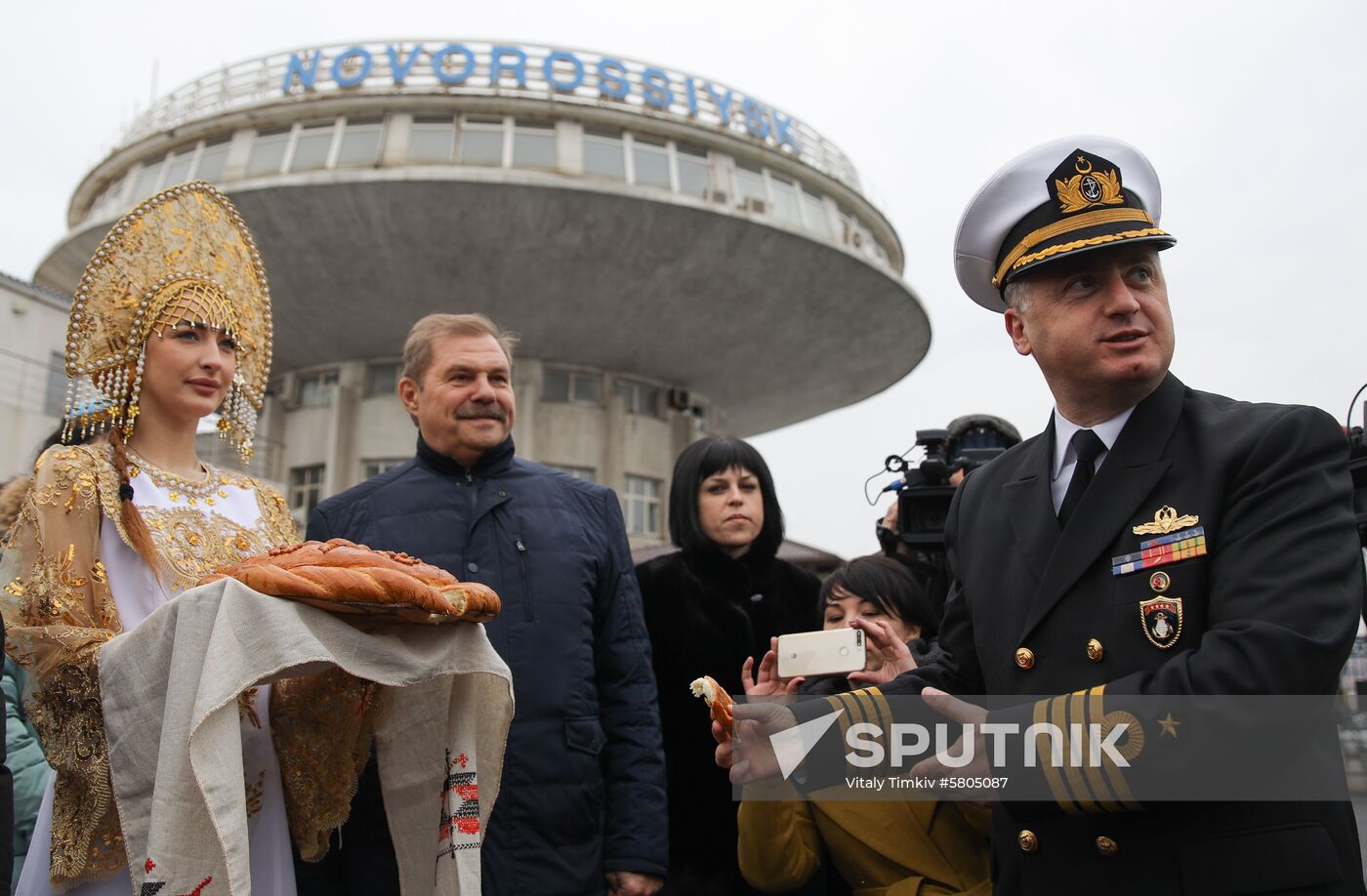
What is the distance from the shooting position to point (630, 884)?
3129 millimetres

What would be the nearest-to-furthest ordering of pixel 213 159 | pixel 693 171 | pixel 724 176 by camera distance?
pixel 213 159 → pixel 693 171 → pixel 724 176

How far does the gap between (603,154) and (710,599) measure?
1990 cm

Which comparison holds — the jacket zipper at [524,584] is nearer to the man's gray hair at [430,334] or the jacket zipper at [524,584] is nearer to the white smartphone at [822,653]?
the man's gray hair at [430,334]

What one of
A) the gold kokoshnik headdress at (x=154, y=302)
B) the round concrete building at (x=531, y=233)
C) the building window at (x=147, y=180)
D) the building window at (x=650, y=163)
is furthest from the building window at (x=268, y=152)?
the gold kokoshnik headdress at (x=154, y=302)

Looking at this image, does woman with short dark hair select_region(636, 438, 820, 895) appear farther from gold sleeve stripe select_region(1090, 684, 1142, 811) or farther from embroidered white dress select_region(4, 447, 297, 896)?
gold sleeve stripe select_region(1090, 684, 1142, 811)

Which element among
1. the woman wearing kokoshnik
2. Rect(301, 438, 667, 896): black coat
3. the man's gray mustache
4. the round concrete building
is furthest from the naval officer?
the round concrete building

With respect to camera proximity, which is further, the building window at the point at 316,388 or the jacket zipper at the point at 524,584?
the building window at the point at 316,388

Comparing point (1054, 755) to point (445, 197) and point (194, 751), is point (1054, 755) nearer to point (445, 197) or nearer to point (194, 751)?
point (194, 751)

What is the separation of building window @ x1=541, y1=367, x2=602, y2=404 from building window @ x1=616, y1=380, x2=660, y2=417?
652mm

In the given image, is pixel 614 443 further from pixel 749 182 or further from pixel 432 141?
pixel 432 141

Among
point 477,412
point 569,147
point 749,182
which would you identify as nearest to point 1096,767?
point 477,412

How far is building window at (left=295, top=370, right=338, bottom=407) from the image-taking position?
88.6 ft

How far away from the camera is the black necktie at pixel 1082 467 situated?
81.2 inches

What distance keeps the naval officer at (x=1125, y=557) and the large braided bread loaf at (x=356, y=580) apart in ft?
2.27
